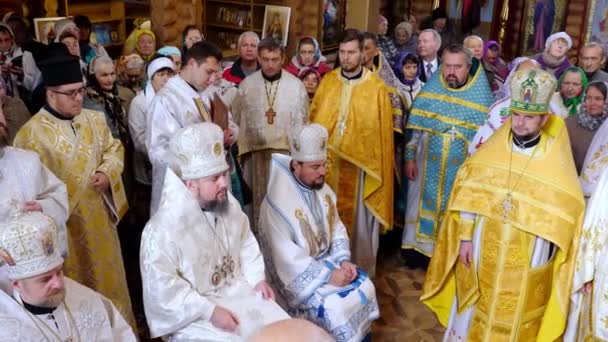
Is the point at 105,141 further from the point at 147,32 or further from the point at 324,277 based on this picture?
the point at 147,32

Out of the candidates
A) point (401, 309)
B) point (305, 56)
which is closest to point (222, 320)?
point (401, 309)

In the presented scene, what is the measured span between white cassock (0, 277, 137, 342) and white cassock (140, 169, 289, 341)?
0.19 metres

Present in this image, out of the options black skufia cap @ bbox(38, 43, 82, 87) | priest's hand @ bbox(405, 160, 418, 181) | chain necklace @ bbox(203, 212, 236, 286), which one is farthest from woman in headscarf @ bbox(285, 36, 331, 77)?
chain necklace @ bbox(203, 212, 236, 286)

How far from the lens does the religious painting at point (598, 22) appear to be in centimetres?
1010

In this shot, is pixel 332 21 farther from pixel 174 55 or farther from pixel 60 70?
pixel 60 70

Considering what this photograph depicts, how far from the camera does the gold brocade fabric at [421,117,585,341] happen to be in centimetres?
310

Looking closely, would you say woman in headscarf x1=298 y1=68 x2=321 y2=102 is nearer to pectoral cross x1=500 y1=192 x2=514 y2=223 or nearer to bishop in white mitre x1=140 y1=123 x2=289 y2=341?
pectoral cross x1=500 y1=192 x2=514 y2=223

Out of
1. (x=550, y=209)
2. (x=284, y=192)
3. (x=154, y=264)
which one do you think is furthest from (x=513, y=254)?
(x=154, y=264)

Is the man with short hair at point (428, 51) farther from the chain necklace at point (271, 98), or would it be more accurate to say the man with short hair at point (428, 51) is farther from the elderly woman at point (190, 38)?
the elderly woman at point (190, 38)

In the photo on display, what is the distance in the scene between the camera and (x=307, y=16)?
938 centimetres

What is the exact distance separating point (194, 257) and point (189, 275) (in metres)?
0.08

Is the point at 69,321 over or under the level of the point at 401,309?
over

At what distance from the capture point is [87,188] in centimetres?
338

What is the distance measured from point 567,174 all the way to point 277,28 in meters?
6.21
